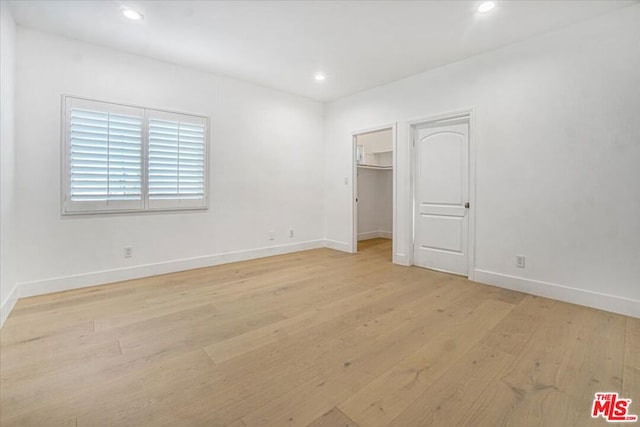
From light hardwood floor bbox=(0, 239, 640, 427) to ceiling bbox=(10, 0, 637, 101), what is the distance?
9.16ft

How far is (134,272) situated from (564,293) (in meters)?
4.91

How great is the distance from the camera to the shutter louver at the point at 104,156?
328 cm

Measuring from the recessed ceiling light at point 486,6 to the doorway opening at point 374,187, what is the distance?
155 inches

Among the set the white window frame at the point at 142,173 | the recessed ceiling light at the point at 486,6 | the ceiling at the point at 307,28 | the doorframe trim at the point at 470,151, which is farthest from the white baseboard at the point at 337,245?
the recessed ceiling light at the point at 486,6

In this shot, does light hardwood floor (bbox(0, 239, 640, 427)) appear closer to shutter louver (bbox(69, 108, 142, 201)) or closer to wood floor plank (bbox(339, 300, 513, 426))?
wood floor plank (bbox(339, 300, 513, 426))

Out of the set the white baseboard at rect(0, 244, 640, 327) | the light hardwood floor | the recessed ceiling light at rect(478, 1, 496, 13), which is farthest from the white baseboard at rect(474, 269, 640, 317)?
the recessed ceiling light at rect(478, 1, 496, 13)

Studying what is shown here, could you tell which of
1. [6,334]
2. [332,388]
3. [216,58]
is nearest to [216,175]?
[216,58]

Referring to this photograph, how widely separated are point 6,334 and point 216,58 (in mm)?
3467

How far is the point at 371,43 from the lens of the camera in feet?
11.0

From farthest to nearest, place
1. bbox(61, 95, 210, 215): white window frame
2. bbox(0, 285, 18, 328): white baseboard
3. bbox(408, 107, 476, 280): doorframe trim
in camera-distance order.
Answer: bbox(408, 107, 476, 280): doorframe trim < bbox(61, 95, 210, 215): white window frame < bbox(0, 285, 18, 328): white baseboard

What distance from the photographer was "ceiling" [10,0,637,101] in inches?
106

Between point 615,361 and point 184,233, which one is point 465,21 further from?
point 184,233

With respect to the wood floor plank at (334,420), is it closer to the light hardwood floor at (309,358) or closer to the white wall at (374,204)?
the light hardwood floor at (309,358)

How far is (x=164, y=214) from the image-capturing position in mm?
3928
